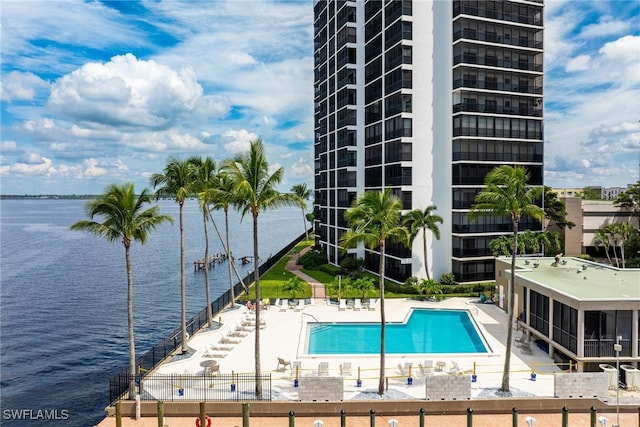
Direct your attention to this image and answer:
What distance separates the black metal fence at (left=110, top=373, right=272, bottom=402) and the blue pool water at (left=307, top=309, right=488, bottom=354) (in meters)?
7.39

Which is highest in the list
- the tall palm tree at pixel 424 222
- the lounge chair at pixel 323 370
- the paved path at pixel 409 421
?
the tall palm tree at pixel 424 222

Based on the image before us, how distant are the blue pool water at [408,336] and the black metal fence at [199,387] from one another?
7.39 m

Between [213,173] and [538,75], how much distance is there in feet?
136

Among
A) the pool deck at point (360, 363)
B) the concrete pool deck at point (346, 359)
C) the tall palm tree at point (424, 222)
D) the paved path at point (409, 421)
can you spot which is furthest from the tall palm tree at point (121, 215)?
the tall palm tree at point (424, 222)

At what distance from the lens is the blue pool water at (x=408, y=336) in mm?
30953

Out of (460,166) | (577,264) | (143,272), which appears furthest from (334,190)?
(143,272)

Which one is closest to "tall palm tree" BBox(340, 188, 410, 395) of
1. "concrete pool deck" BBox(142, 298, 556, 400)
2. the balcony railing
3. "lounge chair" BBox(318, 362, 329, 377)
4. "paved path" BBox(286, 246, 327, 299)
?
"lounge chair" BBox(318, 362, 329, 377)

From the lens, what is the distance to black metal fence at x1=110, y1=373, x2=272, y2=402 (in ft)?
73.4

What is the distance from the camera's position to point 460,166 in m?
50.6

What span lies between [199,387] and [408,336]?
17.0 m

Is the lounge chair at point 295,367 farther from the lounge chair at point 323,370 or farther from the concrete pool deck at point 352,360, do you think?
the lounge chair at point 323,370

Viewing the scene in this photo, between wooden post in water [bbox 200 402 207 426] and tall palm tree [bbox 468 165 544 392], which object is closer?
wooden post in water [bbox 200 402 207 426]

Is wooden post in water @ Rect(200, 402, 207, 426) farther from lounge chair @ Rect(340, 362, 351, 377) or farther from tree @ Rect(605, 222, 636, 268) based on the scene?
tree @ Rect(605, 222, 636, 268)

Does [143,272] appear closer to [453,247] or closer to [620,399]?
[453,247]
